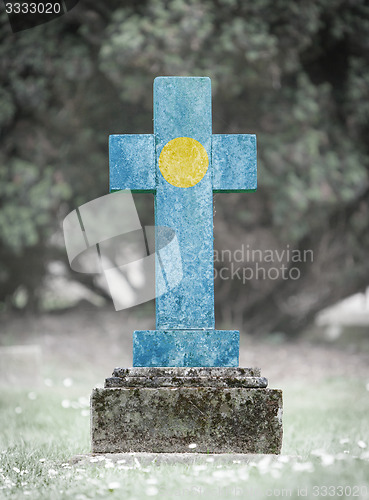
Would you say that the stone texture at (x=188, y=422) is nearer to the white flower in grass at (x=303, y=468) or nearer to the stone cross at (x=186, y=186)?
the stone cross at (x=186, y=186)

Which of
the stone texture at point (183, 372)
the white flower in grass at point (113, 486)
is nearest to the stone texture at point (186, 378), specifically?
the stone texture at point (183, 372)

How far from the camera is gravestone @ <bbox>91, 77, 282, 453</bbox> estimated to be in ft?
10.2

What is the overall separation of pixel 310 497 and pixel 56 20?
7.42 metres

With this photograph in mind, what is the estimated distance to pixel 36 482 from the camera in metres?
2.90

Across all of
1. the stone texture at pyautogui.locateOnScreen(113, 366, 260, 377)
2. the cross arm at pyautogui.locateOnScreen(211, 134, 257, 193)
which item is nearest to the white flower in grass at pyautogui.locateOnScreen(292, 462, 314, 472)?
the stone texture at pyautogui.locateOnScreen(113, 366, 260, 377)

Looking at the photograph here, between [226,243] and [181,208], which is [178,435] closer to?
[181,208]

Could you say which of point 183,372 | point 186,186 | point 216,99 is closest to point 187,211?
point 186,186

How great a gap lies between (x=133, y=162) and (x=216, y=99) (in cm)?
475

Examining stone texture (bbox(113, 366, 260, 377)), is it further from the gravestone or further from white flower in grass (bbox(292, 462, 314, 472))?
white flower in grass (bbox(292, 462, 314, 472))

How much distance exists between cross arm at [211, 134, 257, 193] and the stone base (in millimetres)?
1245

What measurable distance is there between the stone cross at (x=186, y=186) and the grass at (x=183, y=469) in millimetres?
670

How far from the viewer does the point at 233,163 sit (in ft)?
11.8

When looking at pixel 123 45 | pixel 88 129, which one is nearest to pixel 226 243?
pixel 88 129

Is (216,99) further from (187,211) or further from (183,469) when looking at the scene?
(183,469)
